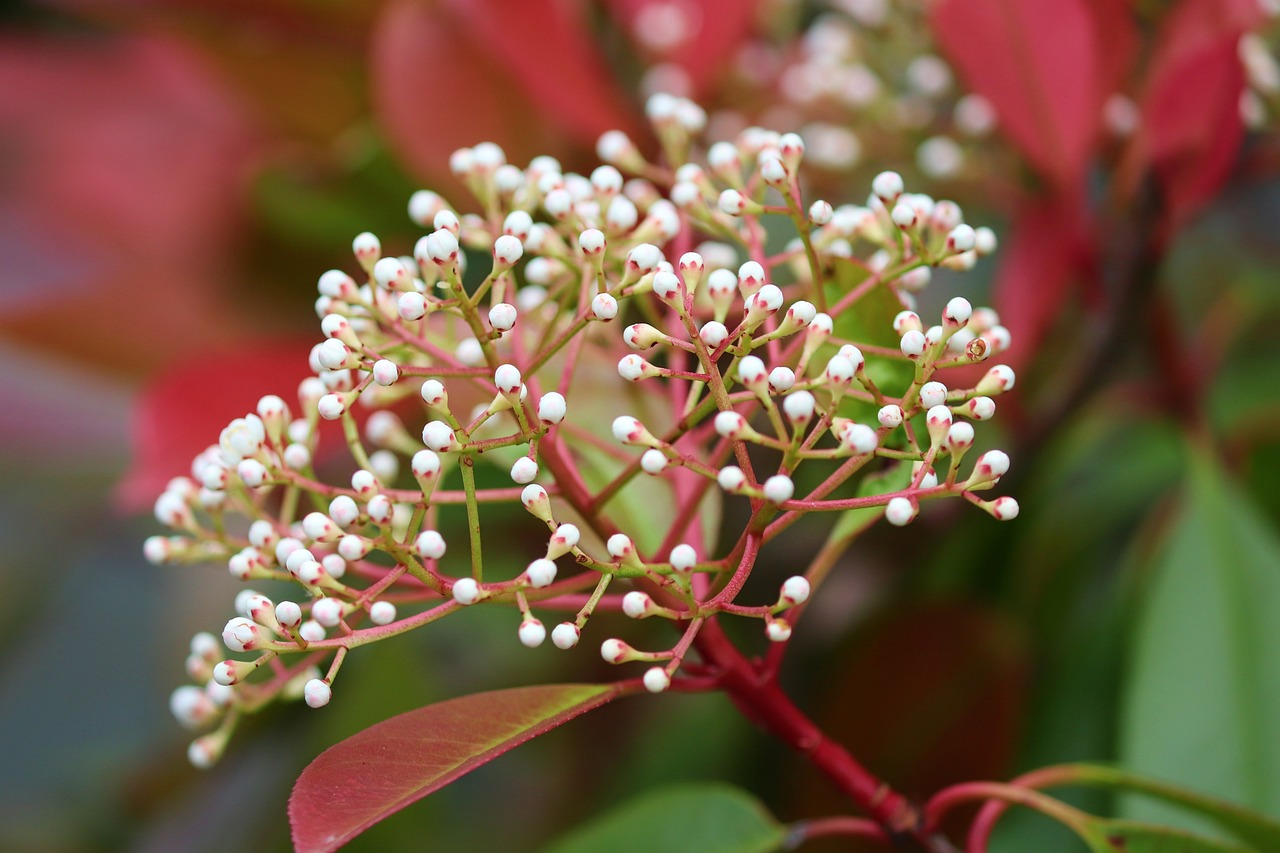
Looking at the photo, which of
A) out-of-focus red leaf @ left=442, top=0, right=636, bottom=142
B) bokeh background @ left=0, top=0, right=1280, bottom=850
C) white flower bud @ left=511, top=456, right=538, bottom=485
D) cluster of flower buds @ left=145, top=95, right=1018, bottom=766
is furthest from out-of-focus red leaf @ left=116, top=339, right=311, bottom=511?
white flower bud @ left=511, top=456, right=538, bottom=485

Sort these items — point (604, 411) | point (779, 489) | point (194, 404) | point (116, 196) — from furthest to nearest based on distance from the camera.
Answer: point (116, 196), point (194, 404), point (604, 411), point (779, 489)

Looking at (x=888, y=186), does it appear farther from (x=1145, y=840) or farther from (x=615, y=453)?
(x=1145, y=840)

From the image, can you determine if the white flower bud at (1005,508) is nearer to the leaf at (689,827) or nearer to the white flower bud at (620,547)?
the white flower bud at (620,547)

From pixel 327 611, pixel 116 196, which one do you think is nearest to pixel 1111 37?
pixel 327 611

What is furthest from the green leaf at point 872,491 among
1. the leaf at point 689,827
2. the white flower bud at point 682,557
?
the leaf at point 689,827

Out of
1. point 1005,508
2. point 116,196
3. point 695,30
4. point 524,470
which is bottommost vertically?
point 1005,508
